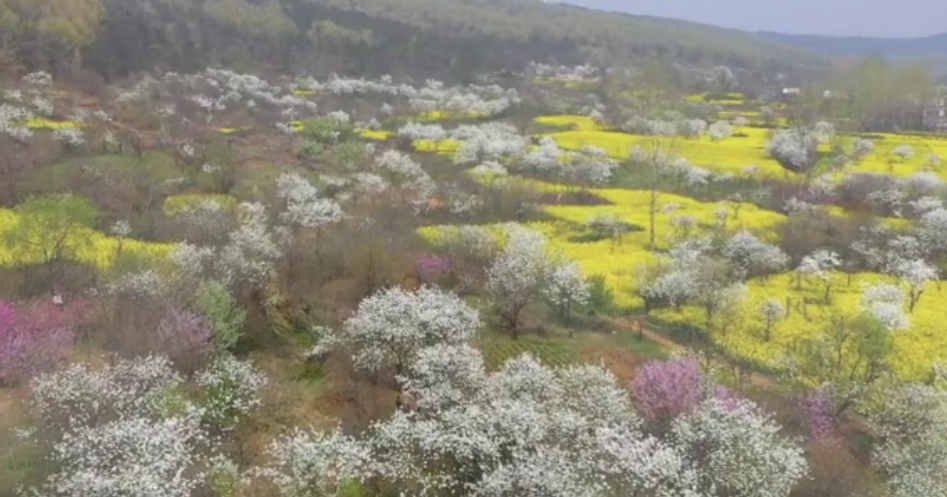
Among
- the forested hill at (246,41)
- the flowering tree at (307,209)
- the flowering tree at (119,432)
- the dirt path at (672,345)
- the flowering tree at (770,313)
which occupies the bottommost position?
the dirt path at (672,345)

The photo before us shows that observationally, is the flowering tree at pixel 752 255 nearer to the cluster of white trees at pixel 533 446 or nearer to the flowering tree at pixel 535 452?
the cluster of white trees at pixel 533 446

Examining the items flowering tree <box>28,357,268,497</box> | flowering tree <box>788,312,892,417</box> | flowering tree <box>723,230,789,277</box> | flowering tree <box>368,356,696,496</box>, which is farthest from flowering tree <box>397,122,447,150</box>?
flowering tree <box>368,356,696,496</box>

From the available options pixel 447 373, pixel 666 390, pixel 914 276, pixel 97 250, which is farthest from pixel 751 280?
pixel 97 250

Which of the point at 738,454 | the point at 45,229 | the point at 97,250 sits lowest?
the point at 97,250

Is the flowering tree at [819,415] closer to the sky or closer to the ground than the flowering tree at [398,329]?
closer to the ground

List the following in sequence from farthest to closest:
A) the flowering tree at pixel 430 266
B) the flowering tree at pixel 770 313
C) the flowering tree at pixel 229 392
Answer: the flowering tree at pixel 430 266 < the flowering tree at pixel 770 313 < the flowering tree at pixel 229 392

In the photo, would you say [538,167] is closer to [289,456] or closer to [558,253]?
[558,253]

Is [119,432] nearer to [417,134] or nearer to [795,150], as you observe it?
[417,134]

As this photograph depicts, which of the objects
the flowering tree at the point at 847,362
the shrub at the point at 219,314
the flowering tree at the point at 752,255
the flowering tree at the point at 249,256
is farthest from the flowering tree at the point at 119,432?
the flowering tree at the point at 752,255

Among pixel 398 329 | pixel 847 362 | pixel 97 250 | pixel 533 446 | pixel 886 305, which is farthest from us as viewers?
pixel 97 250
